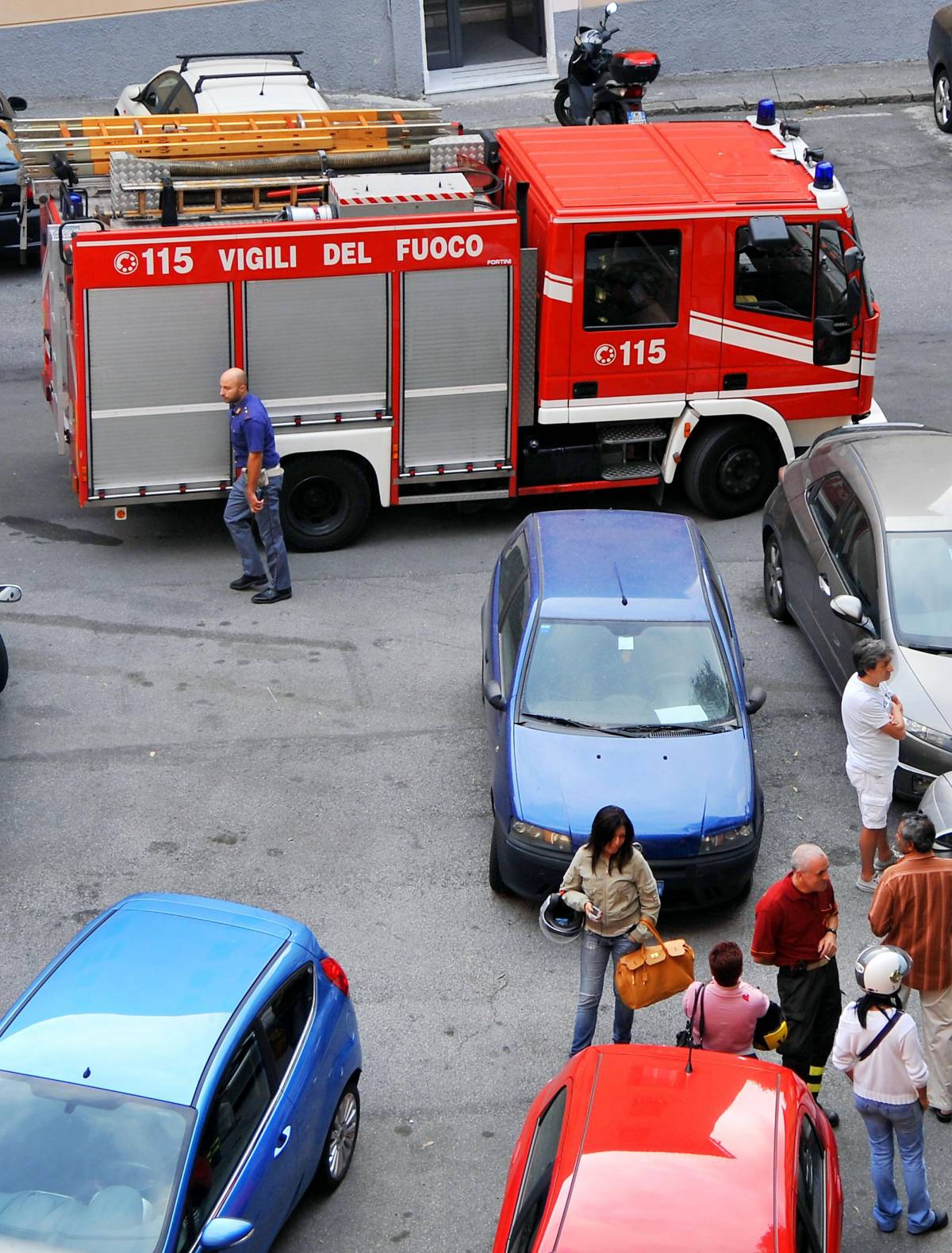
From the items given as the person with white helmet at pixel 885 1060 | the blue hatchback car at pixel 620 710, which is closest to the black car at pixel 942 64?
the blue hatchback car at pixel 620 710

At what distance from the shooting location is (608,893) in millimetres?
7230

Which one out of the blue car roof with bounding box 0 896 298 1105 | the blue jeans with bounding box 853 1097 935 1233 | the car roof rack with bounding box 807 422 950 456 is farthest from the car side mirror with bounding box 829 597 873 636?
the blue car roof with bounding box 0 896 298 1105

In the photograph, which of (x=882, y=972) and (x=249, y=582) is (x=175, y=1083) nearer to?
(x=882, y=972)

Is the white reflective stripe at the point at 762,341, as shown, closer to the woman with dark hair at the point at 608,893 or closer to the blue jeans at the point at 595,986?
the woman with dark hair at the point at 608,893

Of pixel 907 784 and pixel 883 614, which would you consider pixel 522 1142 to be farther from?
pixel 883 614

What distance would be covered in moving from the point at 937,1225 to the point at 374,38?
19798mm

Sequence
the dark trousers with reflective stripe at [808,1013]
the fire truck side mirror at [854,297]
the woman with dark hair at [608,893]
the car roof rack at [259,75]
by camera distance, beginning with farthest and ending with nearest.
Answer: the car roof rack at [259,75] < the fire truck side mirror at [854,297] < the woman with dark hair at [608,893] < the dark trousers with reflective stripe at [808,1013]

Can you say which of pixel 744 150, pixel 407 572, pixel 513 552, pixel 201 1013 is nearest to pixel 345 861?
pixel 513 552

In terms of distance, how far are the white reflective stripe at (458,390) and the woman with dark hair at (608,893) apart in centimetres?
599

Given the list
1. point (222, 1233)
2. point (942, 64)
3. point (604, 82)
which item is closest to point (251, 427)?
point (222, 1233)

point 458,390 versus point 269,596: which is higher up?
point 458,390

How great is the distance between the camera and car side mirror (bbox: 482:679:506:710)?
29.8 feet

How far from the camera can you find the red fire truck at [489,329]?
11977 mm

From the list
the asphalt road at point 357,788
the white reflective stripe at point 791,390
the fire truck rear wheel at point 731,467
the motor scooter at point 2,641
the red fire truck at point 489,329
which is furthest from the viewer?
the fire truck rear wheel at point 731,467
